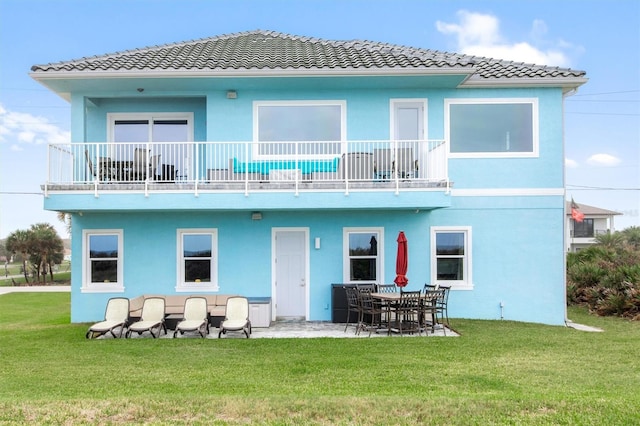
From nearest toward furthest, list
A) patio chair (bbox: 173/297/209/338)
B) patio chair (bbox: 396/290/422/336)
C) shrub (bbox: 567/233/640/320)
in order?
1. patio chair (bbox: 396/290/422/336)
2. patio chair (bbox: 173/297/209/338)
3. shrub (bbox: 567/233/640/320)

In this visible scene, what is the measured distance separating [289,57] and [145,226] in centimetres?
612

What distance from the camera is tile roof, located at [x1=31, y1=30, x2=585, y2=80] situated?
44.7 ft

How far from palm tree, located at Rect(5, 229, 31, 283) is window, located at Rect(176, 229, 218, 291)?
31.3 meters

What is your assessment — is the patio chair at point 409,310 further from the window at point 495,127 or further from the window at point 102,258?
the window at point 102,258

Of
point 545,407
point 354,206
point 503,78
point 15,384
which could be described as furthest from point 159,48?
point 545,407

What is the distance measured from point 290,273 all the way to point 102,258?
16.9 ft

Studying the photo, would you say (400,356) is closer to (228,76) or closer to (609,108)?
(228,76)

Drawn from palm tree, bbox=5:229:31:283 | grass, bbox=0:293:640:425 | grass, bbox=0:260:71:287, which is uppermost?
palm tree, bbox=5:229:31:283

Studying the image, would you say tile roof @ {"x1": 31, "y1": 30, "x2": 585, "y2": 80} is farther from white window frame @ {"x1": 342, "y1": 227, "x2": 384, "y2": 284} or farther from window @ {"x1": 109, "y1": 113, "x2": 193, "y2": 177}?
white window frame @ {"x1": 342, "y1": 227, "x2": 384, "y2": 284}

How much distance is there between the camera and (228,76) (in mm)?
13594

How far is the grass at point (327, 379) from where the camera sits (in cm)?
634

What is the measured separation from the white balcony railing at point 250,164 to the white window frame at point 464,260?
1.81 m

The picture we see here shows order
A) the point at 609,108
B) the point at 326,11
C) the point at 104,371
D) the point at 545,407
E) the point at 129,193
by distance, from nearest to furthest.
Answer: the point at 545,407, the point at 104,371, the point at 129,193, the point at 326,11, the point at 609,108

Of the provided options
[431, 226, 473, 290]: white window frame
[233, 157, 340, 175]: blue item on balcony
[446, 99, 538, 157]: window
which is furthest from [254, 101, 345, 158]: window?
[431, 226, 473, 290]: white window frame
